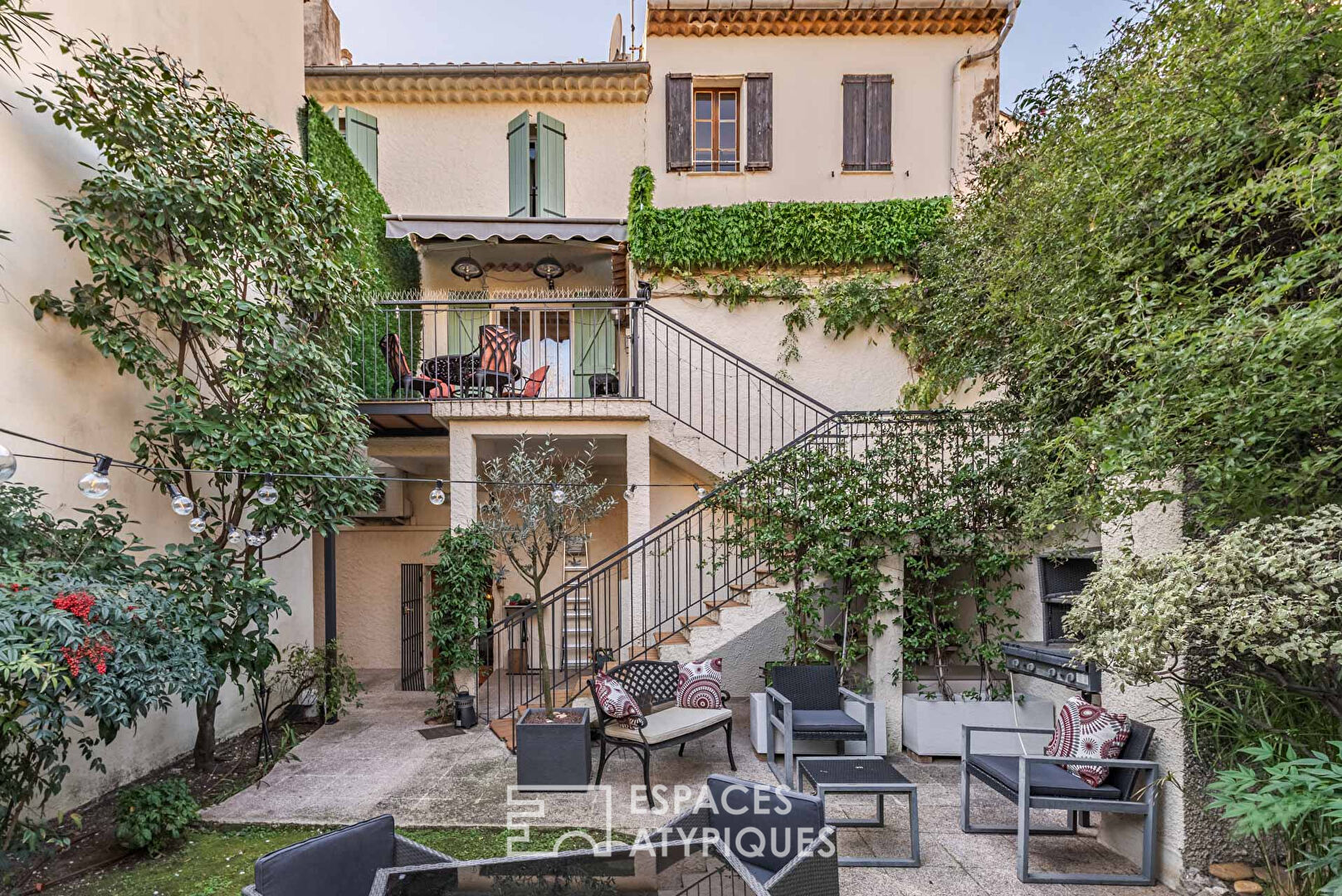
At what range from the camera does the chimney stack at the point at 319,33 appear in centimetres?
902

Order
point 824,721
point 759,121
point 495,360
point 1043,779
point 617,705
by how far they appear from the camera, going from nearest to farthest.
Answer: point 1043,779 → point 617,705 → point 824,721 → point 495,360 → point 759,121

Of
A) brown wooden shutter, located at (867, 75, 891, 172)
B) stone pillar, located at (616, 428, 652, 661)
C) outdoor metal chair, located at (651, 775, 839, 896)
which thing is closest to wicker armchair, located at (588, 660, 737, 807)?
stone pillar, located at (616, 428, 652, 661)

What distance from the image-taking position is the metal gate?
8.36 meters

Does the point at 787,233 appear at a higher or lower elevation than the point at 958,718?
higher

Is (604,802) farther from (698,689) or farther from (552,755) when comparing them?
(698,689)

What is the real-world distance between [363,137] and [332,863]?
912 centimetres

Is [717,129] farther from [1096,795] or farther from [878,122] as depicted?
[1096,795]

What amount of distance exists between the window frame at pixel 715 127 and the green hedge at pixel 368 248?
14.4ft

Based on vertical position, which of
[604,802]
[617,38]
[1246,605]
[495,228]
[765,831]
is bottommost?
[604,802]

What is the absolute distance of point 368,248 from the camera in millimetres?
7770

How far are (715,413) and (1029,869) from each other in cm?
560

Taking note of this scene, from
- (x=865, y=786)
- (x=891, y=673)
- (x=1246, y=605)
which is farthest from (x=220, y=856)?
(x=1246, y=605)

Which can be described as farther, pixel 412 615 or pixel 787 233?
pixel 412 615

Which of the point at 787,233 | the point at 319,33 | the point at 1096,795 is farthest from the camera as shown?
the point at 319,33
